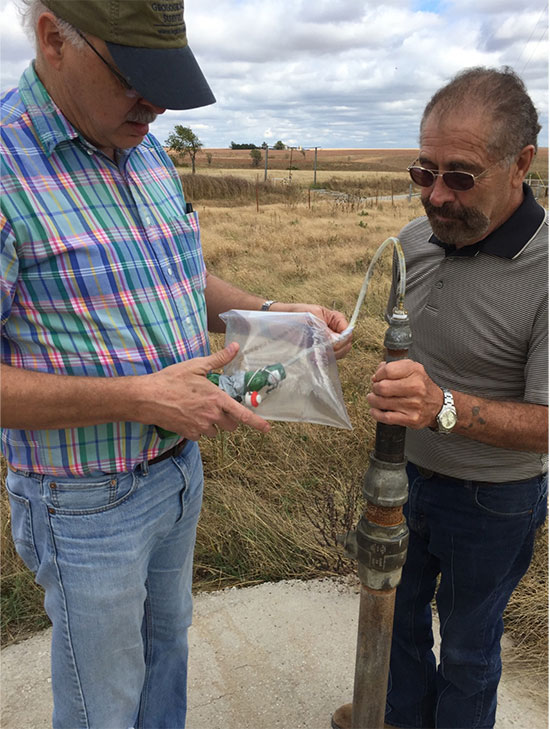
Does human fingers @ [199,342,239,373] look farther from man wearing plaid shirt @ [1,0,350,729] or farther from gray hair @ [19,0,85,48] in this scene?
gray hair @ [19,0,85,48]

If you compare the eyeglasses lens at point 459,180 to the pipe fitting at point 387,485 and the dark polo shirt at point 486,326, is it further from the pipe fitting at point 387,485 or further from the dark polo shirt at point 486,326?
the pipe fitting at point 387,485

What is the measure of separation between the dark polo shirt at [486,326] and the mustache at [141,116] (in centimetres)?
91

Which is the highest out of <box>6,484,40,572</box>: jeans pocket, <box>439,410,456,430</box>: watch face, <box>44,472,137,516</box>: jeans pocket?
<box>439,410,456,430</box>: watch face

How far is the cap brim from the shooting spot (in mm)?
1272

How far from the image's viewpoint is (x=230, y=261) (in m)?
9.33

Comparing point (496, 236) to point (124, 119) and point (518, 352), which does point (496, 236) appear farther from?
point (124, 119)

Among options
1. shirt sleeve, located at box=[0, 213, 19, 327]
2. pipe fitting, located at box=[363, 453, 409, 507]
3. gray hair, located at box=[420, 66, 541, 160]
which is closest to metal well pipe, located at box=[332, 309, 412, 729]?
pipe fitting, located at box=[363, 453, 409, 507]

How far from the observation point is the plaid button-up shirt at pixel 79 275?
1287 mm

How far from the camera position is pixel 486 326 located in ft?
5.46

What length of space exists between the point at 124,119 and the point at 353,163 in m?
76.3

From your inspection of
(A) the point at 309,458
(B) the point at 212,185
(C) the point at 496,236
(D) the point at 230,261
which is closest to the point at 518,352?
(C) the point at 496,236

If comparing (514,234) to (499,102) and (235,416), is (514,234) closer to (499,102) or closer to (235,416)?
(499,102)

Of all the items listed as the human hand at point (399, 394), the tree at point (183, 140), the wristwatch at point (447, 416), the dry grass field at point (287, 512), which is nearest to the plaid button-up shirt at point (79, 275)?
the human hand at point (399, 394)

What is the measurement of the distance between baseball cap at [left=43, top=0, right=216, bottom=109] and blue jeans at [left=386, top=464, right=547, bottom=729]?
1311 mm
